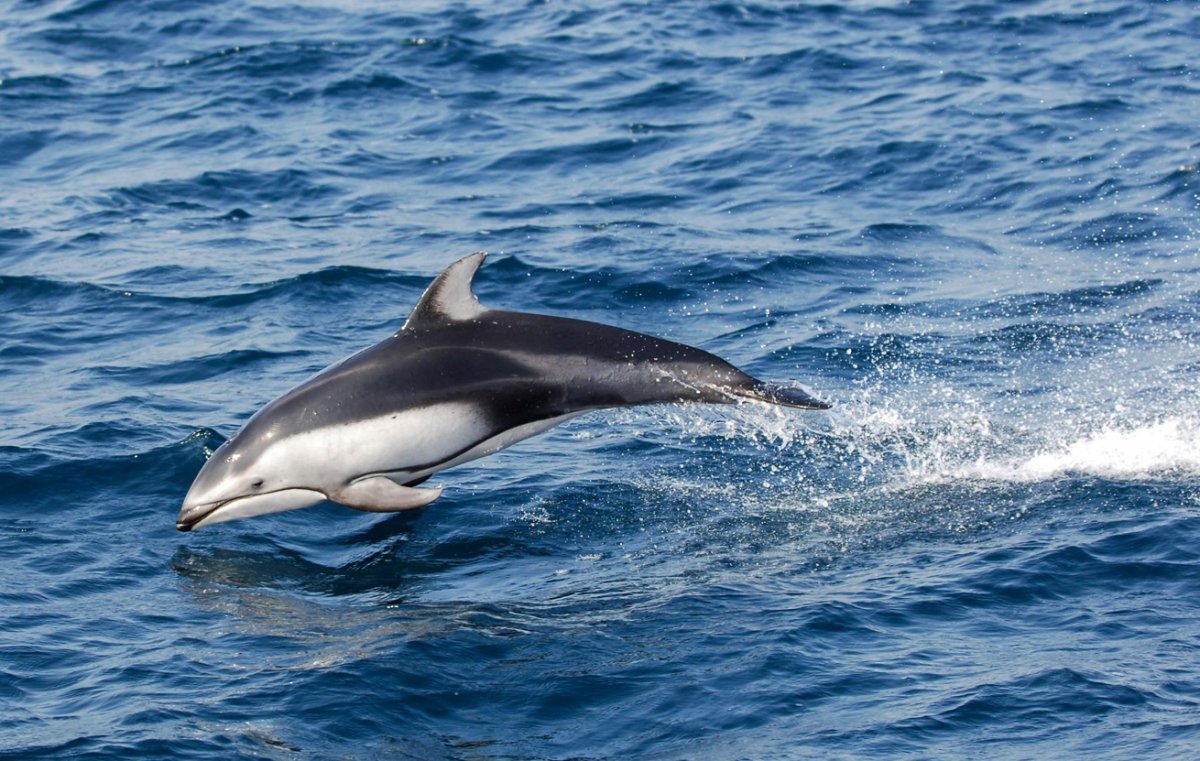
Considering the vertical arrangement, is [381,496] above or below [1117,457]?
above

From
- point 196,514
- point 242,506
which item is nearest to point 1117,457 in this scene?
point 242,506

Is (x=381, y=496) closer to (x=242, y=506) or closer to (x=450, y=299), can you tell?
(x=242, y=506)

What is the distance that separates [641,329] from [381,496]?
227 inches

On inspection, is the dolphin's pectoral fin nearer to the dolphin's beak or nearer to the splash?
the dolphin's beak

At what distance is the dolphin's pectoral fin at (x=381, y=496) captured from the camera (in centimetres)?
1088

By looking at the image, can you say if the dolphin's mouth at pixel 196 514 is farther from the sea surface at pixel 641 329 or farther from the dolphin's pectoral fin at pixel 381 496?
the dolphin's pectoral fin at pixel 381 496

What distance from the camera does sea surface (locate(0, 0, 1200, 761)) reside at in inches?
367

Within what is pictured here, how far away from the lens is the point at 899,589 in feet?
34.4

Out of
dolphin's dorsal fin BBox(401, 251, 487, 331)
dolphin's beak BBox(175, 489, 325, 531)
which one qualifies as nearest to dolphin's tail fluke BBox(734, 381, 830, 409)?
dolphin's dorsal fin BBox(401, 251, 487, 331)

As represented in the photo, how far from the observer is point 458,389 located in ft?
35.9

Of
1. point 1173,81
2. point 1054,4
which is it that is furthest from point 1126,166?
point 1054,4

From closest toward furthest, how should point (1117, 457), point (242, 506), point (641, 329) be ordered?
point (242, 506), point (1117, 457), point (641, 329)

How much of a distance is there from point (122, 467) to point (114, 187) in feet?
27.6

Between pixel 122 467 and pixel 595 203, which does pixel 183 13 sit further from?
pixel 122 467
